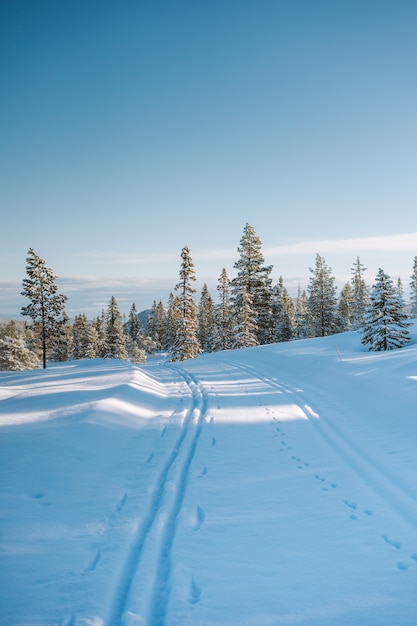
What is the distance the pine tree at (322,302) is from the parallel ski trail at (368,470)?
35.1 meters

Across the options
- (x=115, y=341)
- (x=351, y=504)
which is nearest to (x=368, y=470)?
(x=351, y=504)

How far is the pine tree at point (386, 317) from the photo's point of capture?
1872 centimetres

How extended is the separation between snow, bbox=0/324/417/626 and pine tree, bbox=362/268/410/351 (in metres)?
10.1

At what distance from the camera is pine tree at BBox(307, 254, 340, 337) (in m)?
42.6

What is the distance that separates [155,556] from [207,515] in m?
0.98

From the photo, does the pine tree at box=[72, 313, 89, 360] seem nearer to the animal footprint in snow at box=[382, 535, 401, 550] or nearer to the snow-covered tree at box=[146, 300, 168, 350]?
the snow-covered tree at box=[146, 300, 168, 350]

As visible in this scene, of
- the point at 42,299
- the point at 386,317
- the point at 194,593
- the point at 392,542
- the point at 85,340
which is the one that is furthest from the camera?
the point at 85,340

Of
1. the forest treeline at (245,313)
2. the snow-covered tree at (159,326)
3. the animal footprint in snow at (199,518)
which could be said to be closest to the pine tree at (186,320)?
the forest treeline at (245,313)

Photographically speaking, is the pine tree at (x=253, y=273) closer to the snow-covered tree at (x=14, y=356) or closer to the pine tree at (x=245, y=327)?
the pine tree at (x=245, y=327)

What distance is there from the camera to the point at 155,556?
3.75m

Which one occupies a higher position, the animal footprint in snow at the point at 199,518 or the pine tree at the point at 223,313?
the pine tree at the point at 223,313

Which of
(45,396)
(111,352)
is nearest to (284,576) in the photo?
(45,396)

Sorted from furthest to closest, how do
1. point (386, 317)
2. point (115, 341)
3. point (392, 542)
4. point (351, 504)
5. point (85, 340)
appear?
point (85, 340) < point (115, 341) < point (386, 317) < point (351, 504) < point (392, 542)

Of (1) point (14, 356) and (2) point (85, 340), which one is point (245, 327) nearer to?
(1) point (14, 356)
